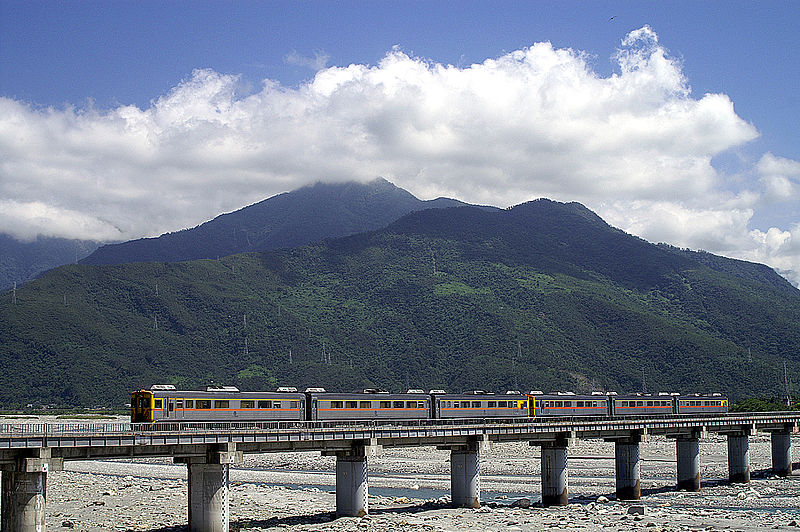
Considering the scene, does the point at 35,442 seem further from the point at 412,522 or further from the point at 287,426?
the point at 412,522

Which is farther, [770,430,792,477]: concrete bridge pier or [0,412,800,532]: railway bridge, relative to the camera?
[770,430,792,477]: concrete bridge pier

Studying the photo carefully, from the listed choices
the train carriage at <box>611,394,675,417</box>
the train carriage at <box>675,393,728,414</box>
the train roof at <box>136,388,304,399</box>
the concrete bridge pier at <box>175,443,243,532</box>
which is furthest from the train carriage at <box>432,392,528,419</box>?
the concrete bridge pier at <box>175,443,243,532</box>

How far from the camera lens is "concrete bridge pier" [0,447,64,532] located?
41.7 metres

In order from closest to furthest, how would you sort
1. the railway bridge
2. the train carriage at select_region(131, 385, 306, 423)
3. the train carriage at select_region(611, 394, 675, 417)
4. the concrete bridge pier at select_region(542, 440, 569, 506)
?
the railway bridge < the train carriage at select_region(131, 385, 306, 423) < the concrete bridge pier at select_region(542, 440, 569, 506) < the train carriage at select_region(611, 394, 675, 417)

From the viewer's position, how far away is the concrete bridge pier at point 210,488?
47719mm

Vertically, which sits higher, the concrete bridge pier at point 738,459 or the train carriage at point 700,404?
the train carriage at point 700,404

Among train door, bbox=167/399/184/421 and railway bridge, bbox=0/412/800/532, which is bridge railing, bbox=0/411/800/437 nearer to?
railway bridge, bbox=0/412/800/532

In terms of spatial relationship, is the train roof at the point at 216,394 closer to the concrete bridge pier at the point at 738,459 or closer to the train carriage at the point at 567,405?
the train carriage at the point at 567,405

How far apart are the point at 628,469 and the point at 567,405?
12.2 m

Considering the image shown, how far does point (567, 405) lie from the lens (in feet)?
270

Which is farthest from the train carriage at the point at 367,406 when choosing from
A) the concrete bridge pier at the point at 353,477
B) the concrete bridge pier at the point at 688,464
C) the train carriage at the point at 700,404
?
the train carriage at the point at 700,404

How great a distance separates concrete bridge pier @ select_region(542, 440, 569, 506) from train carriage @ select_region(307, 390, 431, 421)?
35.8 feet

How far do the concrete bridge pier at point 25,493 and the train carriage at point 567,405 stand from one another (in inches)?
1869

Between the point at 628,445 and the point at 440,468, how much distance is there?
3499cm
